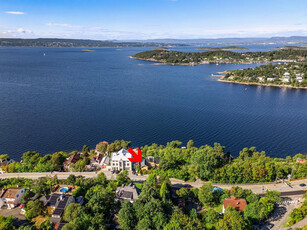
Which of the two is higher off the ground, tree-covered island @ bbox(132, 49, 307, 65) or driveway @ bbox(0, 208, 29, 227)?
tree-covered island @ bbox(132, 49, 307, 65)

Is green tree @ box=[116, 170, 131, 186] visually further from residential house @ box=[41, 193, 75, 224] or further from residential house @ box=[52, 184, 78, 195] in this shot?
residential house @ box=[41, 193, 75, 224]

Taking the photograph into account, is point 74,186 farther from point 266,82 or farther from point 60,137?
point 266,82

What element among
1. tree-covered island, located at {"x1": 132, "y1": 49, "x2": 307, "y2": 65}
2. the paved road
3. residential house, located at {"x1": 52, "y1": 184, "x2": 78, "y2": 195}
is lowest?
the paved road

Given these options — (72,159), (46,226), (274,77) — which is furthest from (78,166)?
(274,77)

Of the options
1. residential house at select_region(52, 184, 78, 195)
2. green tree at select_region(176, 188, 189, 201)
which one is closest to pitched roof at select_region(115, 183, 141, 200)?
green tree at select_region(176, 188, 189, 201)

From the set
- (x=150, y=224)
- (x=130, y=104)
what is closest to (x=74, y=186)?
(x=150, y=224)

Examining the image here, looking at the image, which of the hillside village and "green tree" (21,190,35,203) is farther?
"green tree" (21,190,35,203)
